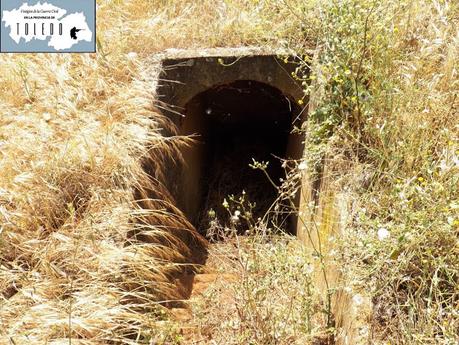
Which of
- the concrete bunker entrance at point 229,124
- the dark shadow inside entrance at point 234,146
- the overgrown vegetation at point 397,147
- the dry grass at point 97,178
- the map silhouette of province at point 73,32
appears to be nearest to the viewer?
the overgrown vegetation at point 397,147

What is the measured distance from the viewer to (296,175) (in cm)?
345

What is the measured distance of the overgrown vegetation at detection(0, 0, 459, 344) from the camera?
244 cm

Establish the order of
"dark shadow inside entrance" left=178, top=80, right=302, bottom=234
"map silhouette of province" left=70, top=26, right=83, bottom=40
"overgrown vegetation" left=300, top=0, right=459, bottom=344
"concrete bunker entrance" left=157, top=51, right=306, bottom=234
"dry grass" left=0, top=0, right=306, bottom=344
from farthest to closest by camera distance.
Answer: "dark shadow inside entrance" left=178, top=80, right=302, bottom=234 < "map silhouette of province" left=70, top=26, right=83, bottom=40 < "concrete bunker entrance" left=157, top=51, right=306, bottom=234 < "dry grass" left=0, top=0, right=306, bottom=344 < "overgrown vegetation" left=300, top=0, right=459, bottom=344

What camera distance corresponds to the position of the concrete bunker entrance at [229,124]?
13.9ft

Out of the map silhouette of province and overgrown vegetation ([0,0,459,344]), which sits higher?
the map silhouette of province

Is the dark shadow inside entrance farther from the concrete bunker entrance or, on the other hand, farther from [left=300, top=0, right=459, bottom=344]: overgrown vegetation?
[left=300, top=0, right=459, bottom=344]: overgrown vegetation

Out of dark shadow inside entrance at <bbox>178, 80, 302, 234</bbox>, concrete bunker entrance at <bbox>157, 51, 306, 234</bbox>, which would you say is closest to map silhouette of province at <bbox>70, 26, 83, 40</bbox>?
concrete bunker entrance at <bbox>157, 51, 306, 234</bbox>

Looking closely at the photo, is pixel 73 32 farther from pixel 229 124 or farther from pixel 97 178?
pixel 229 124

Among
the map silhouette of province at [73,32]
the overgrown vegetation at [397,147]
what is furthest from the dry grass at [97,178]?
the overgrown vegetation at [397,147]

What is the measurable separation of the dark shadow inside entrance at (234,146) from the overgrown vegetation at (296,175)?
0.87 m

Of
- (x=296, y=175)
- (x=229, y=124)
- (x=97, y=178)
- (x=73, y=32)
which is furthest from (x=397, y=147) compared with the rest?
(x=229, y=124)

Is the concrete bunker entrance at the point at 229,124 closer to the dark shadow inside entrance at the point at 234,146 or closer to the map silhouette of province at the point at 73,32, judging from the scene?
the dark shadow inside entrance at the point at 234,146

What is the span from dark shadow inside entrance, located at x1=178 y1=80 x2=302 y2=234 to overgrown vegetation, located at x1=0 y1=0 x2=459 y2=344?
2.85 ft

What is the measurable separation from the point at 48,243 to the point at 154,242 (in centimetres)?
73
